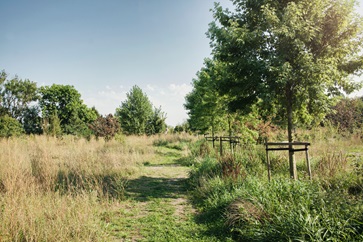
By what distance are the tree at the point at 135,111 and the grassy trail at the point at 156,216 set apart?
1941 cm

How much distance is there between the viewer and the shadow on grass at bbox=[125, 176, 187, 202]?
664 cm

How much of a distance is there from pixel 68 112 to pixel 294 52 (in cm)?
4654

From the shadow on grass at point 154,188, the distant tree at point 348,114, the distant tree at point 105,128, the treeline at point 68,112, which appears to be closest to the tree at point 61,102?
the treeline at point 68,112

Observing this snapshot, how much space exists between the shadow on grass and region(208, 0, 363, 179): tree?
12.1ft

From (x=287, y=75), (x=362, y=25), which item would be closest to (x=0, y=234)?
(x=287, y=75)

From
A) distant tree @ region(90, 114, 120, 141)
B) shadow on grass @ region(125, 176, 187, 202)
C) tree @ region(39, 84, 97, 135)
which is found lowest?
shadow on grass @ region(125, 176, 187, 202)

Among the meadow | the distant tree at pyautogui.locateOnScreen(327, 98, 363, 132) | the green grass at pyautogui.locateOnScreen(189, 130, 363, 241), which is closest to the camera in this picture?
the green grass at pyautogui.locateOnScreen(189, 130, 363, 241)

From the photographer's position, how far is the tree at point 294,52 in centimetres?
536

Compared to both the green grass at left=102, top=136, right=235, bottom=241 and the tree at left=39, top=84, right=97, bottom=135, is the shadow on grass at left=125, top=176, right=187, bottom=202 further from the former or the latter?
the tree at left=39, top=84, right=97, bottom=135

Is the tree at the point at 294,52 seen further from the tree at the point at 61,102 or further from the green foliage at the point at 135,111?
the tree at the point at 61,102

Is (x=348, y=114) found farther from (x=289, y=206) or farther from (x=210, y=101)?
(x=289, y=206)

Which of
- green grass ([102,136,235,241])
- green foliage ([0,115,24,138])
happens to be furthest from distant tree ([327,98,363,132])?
green foliage ([0,115,24,138])

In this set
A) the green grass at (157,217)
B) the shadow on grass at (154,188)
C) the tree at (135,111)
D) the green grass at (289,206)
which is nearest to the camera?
the green grass at (289,206)

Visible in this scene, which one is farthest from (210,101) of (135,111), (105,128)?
(135,111)
